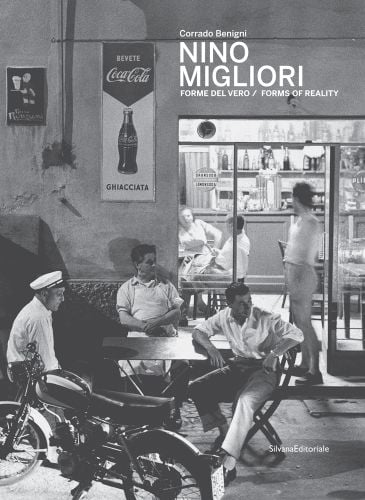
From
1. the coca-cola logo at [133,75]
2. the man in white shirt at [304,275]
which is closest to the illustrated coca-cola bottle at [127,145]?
the coca-cola logo at [133,75]

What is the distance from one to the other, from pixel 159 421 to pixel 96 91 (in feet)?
16.3

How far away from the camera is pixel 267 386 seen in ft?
21.7

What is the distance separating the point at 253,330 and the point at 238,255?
11.0 ft

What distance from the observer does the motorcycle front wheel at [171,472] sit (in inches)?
200

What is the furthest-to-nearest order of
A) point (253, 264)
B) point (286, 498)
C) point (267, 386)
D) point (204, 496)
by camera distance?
point (253, 264), point (267, 386), point (286, 498), point (204, 496)

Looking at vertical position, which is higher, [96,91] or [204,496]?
[96,91]

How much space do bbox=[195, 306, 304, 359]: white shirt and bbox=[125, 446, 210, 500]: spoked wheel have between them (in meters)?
1.96

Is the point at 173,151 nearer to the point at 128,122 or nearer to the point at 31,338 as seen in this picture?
the point at 128,122

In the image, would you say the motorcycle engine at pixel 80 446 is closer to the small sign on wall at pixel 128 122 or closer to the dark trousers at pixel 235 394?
the dark trousers at pixel 235 394

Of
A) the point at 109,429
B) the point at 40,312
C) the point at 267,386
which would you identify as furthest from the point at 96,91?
the point at 109,429

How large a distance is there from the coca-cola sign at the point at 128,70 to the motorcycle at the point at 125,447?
169 inches

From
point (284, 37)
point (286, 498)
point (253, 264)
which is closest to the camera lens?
point (286, 498)

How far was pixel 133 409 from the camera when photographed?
208 inches

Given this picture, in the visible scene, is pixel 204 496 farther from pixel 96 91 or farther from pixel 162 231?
pixel 96 91
